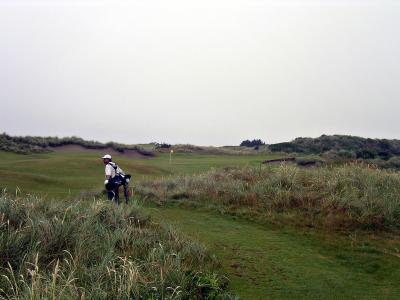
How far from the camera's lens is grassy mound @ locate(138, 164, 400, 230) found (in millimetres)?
11375

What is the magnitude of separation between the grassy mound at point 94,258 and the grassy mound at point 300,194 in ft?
12.8

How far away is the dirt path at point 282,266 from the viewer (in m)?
7.27

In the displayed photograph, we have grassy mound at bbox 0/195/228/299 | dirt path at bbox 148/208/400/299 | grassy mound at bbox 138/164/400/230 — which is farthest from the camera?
grassy mound at bbox 138/164/400/230

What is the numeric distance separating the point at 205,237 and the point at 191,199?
443cm

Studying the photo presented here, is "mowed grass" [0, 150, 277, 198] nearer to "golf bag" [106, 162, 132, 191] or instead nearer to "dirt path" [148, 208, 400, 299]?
"golf bag" [106, 162, 132, 191]

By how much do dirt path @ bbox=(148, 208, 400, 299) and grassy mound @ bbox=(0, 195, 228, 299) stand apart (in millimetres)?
619

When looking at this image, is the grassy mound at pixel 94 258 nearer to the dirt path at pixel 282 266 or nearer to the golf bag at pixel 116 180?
the dirt path at pixel 282 266

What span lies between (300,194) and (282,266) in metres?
4.92

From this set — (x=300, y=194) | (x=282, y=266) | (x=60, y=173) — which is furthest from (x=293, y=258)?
(x=60, y=173)

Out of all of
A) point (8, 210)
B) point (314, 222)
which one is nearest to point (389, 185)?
point (314, 222)

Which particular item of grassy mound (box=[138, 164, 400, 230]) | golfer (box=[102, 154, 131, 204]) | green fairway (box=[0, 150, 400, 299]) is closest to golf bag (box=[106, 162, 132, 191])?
golfer (box=[102, 154, 131, 204])

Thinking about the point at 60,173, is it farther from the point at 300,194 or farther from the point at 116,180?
the point at 300,194

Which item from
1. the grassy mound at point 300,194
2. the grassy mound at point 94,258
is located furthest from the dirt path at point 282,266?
the grassy mound at point 300,194

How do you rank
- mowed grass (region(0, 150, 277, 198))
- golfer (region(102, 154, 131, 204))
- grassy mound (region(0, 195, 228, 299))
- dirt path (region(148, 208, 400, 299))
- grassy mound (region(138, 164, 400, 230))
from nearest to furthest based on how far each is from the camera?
grassy mound (region(0, 195, 228, 299))
dirt path (region(148, 208, 400, 299))
grassy mound (region(138, 164, 400, 230))
golfer (region(102, 154, 131, 204))
mowed grass (region(0, 150, 277, 198))
